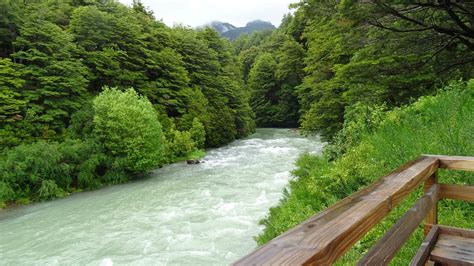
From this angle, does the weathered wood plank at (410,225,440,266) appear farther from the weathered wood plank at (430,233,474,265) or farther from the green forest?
the green forest

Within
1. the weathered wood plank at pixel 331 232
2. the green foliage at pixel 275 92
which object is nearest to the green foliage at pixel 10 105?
the weathered wood plank at pixel 331 232

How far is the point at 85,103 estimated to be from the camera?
63.2 feet

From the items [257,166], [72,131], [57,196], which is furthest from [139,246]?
[72,131]

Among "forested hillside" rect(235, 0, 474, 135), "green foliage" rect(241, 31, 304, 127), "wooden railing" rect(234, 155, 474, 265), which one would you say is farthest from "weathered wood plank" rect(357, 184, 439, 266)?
"green foliage" rect(241, 31, 304, 127)

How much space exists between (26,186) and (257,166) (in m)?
10.8

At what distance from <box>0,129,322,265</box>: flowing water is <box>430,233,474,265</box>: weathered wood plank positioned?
575cm

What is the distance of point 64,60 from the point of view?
1905 cm

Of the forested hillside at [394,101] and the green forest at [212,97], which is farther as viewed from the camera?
the green forest at [212,97]

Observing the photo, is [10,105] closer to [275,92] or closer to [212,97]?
[212,97]

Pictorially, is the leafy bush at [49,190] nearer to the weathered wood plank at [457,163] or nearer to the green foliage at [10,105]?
the green foliage at [10,105]

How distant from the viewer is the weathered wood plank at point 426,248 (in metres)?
2.10

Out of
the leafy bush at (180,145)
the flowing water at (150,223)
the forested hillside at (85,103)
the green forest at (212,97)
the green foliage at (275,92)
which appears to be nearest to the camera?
the green forest at (212,97)

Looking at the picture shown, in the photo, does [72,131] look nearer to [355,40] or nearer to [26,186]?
[26,186]

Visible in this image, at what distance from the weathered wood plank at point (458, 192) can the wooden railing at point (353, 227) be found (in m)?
0.23
